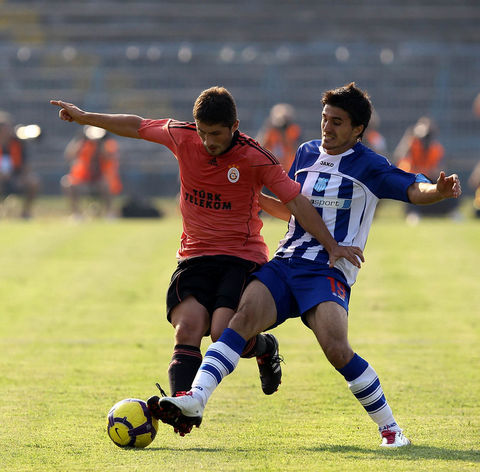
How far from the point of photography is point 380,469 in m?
4.51

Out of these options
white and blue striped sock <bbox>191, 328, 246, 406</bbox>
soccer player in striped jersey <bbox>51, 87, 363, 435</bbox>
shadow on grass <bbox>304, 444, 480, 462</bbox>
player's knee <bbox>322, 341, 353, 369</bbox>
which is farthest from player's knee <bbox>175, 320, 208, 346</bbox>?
shadow on grass <bbox>304, 444, 480, 462</bbox>

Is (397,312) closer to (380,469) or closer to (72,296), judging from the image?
(72,296)

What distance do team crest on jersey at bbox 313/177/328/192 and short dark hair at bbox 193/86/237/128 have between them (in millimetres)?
597

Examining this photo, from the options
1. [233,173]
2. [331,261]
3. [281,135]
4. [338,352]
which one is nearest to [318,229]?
[331,261]

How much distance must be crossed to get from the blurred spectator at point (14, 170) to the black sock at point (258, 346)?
1391 cm

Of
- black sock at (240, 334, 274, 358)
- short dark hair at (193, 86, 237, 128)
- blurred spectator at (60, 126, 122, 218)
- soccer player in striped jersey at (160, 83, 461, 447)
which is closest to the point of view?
soccer player in striped jersey at (160, 83, 461, 447)

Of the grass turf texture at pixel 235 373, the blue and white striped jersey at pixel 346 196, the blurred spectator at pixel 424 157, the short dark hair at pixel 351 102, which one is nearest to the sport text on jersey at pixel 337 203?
the blue and white striped jersey at pixel 346 196

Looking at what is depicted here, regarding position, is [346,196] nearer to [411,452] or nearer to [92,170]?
[411,452]

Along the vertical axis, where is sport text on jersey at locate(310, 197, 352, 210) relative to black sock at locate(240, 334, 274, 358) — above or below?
above

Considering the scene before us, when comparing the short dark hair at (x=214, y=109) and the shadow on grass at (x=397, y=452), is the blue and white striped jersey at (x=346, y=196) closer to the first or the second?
the short dark hair at (x=214, y=109)

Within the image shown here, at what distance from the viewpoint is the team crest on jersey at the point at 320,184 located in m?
5.54

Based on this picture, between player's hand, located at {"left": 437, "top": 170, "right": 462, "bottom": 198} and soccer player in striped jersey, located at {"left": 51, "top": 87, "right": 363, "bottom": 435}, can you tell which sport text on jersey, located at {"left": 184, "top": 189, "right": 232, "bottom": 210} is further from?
player's hand, located at {"left": 437, "top": 170, "right": 462, "bottom": 198}

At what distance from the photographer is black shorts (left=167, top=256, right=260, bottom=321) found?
551cm

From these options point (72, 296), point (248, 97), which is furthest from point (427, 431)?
point (248, 97)
